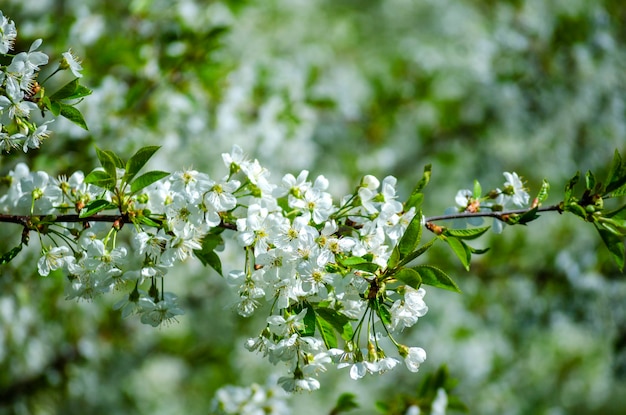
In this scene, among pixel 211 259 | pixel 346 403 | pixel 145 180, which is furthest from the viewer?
pixel 346 403

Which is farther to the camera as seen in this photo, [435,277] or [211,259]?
[211,259]

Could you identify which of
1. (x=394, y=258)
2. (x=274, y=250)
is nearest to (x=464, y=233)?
(x=394, y=258)

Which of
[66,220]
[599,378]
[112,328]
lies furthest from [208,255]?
[599,378]

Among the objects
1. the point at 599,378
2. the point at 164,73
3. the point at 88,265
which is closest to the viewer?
the point at 88,265

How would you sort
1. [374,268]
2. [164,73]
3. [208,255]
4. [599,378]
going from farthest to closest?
[599,378] < [164,73] < [208,255] < [374,268]

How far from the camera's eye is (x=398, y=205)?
1425mm

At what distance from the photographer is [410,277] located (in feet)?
4.22

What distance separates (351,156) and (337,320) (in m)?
3.38

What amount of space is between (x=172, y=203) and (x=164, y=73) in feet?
5.67

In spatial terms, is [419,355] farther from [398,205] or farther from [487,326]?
[487,326]

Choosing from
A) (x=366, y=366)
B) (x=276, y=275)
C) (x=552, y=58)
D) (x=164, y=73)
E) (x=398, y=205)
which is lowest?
(x=366, y=366)

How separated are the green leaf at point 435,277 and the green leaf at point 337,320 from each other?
0.66 feet

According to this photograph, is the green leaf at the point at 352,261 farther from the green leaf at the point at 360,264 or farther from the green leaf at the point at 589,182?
the green leaf at the point at 589,182

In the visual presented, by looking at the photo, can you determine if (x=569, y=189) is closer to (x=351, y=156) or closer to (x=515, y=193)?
(x=515, y=193)
